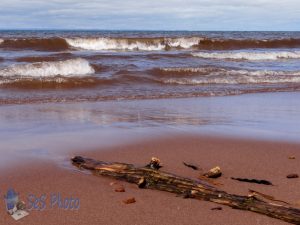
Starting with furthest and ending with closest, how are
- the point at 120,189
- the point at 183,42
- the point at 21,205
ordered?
1. the point at 183,42
2. the point at 120,189
3. the point at 21,205

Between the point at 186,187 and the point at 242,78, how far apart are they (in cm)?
1032

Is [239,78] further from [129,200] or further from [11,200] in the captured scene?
[11,200]

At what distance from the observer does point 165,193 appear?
3.67m

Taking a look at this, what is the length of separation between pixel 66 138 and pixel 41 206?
7.53ft

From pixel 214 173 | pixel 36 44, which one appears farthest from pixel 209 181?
pixel 36 44

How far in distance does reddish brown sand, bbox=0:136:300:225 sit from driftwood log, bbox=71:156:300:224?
2.2 inches

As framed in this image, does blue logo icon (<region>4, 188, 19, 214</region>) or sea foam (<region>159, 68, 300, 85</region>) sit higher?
blue logo icon (<region>4, 188, 19, 214</region>)

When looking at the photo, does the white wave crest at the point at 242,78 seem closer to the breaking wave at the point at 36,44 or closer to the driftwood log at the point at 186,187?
the driftwood log at the point at 186,187

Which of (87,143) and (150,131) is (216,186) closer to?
(87,143)

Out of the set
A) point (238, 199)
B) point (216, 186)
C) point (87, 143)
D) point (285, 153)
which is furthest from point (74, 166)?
point (285, 153)

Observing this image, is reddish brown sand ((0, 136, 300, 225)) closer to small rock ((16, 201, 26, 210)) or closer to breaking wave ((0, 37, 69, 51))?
small rock ((16, 201, 26, 210))

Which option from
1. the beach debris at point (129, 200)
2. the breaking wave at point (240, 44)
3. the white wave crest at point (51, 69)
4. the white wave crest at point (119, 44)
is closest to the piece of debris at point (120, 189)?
the beach debris at point (129, 200)

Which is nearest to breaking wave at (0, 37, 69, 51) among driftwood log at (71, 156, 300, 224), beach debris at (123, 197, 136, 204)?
driftwood log at (71, 156, 300, 224)

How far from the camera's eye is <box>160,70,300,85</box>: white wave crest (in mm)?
12820
